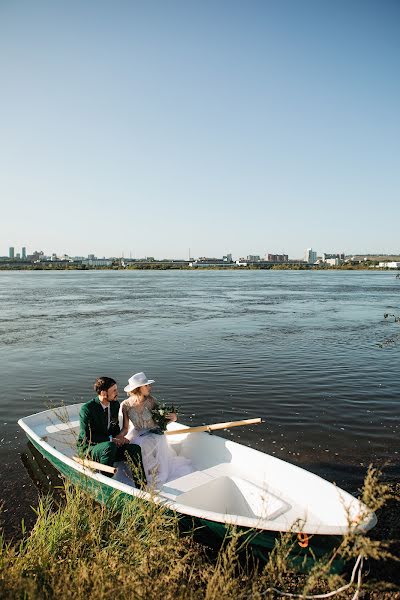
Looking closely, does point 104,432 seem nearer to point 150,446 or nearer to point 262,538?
point 150,446

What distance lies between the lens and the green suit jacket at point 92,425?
6773mm

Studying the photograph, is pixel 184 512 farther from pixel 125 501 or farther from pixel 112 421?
pixel 112 421

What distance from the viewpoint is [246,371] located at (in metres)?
14.8

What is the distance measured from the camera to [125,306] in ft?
113

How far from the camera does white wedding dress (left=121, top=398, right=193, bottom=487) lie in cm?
691

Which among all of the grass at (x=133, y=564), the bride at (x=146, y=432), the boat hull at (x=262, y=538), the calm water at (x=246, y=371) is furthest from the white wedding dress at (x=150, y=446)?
the calm water at (x=246, y=371)

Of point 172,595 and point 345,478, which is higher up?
point 172,595

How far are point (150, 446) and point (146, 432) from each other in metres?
0.26

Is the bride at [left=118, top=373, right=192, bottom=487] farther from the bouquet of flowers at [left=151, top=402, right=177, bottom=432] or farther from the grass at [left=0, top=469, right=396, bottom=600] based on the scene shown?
the grass at [left=0, top=469, right=396, bottom=600]

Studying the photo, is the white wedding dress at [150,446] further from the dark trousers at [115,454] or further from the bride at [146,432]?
the dark trousers at [115,454]

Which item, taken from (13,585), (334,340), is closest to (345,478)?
(13,585)

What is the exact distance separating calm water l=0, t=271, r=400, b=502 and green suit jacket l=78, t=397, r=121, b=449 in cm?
239

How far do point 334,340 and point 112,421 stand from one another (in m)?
14.6

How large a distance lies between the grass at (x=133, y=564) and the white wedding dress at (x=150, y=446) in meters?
1.13
